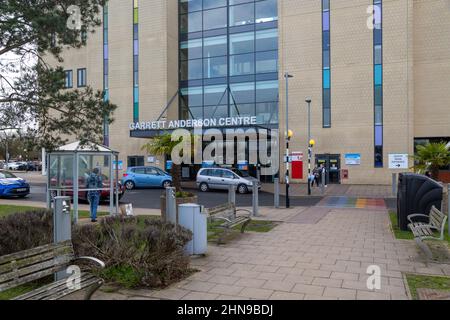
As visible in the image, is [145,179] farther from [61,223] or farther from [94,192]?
[61,223]

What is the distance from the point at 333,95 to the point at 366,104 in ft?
7.87

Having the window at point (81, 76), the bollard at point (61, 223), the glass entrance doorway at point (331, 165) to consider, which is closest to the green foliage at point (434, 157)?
the bollard at point (61, 223)

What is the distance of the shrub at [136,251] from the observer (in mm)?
5449

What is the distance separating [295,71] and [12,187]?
20.8 m

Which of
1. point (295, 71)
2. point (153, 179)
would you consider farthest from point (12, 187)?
point (295, 71)

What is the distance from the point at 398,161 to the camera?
28.6m

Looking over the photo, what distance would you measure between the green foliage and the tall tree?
9930 millimetres

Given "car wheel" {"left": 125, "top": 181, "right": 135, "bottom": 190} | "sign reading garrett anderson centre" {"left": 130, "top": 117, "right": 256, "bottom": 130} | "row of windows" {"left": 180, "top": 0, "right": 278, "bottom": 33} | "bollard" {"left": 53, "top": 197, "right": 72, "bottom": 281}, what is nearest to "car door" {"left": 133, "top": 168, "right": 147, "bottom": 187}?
"car wheel" {"left": 125, "top": 181, "right": 135, "bottom": 190}

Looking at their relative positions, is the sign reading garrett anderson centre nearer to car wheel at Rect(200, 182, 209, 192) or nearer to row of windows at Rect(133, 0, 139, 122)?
row of windows at Rect(133, 0, 139, 122)

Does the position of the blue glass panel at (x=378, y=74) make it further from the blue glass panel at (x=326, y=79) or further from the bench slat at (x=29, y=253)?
the bench slat at (x=29, y=253)

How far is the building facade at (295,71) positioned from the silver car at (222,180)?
6.66 meters

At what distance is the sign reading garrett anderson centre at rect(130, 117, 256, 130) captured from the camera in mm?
29375
